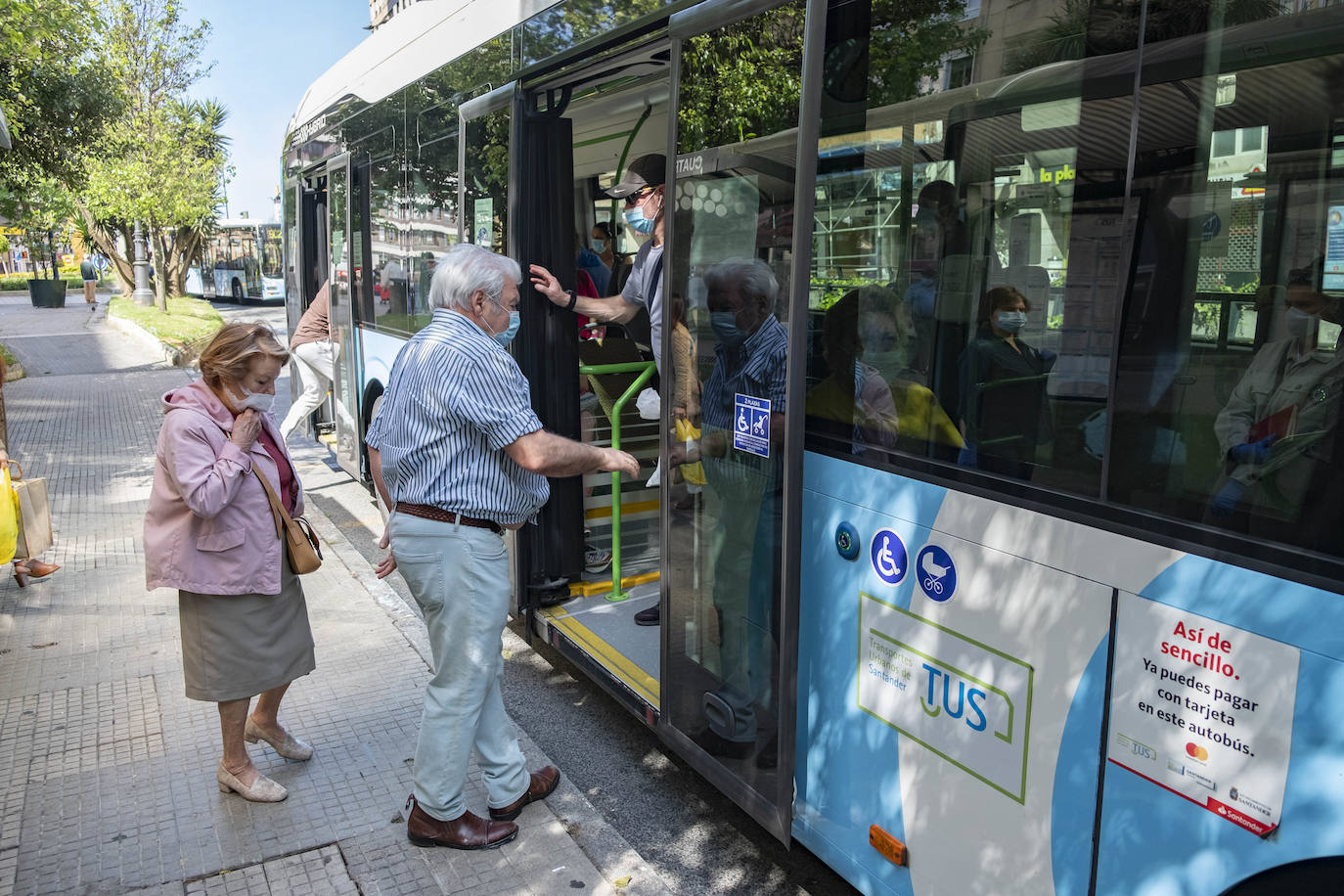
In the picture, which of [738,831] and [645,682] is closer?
[738,831]

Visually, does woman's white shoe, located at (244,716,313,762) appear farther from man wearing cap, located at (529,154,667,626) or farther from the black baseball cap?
the black baseball cap

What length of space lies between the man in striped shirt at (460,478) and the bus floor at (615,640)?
2.43 feet

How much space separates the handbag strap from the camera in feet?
11.4

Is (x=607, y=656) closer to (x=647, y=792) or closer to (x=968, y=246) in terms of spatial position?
(x=647, y=792)

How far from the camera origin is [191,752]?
4.09 meters

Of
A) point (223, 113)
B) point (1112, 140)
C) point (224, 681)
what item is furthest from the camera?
point (223, 113)

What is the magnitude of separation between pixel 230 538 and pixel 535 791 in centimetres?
142

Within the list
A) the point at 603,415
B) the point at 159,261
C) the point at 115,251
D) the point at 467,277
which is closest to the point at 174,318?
the point at 159,261

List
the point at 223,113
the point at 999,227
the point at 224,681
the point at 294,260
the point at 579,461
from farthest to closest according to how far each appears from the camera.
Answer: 1. the point at 223,113
2. the point at 294,260
3. the point at 224,681
4. the point at 579,461
5. the point at 999,227

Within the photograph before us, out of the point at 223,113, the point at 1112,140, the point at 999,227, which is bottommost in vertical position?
the point at 999,227

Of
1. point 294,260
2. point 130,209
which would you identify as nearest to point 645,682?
point 294,260

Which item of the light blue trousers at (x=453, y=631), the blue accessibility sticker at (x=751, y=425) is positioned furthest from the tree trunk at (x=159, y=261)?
A: the blue accessibility sticker at (x=751, y=425)

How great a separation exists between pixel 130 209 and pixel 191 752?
26760 millimetres

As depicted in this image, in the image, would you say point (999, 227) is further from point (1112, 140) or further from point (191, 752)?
point (191, 752)
